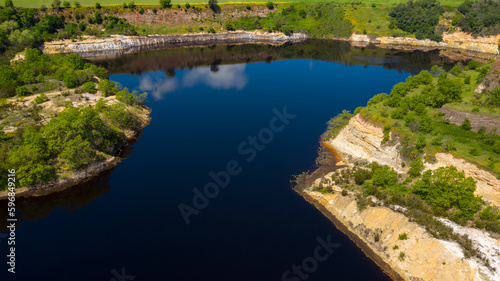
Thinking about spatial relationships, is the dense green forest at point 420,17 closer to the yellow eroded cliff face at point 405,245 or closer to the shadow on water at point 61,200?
the yellow eroded cliff face at point 405,245

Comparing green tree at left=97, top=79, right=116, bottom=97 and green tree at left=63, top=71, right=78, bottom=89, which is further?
green tree at left=63, top=71, right=78, bottom=89

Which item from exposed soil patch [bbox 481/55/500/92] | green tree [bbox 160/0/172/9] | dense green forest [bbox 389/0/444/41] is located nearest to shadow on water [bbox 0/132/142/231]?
exposed soil patch [bbox 481/55/500/92]

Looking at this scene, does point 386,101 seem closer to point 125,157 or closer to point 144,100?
point 125,157

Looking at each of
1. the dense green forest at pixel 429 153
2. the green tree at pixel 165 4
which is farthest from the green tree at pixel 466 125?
the green tree at pixel 165 4

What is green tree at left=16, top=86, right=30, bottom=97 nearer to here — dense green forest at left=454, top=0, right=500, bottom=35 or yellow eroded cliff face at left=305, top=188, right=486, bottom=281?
yellow eroded cliff face at left=305, top=188, right=486, bottom=281

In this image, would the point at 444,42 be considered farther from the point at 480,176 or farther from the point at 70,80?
the point at 70,80

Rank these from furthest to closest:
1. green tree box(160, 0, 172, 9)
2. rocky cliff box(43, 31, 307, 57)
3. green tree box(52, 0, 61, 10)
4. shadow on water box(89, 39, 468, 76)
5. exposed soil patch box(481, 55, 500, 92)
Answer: green tree box(160, 0, 172, 9) < green tree box(52, 0, 61, 10) < rocky cliff box(43, 31, 307, 57) < shadow on water box(89, 39, 468, 76) < exposed soil patch box(481, 55, 500, 92)

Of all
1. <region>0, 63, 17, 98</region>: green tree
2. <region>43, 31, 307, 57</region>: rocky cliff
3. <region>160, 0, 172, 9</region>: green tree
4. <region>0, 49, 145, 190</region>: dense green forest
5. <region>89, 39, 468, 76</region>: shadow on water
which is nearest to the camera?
<region>0, 49, 145, 190</region>: dense green forest
